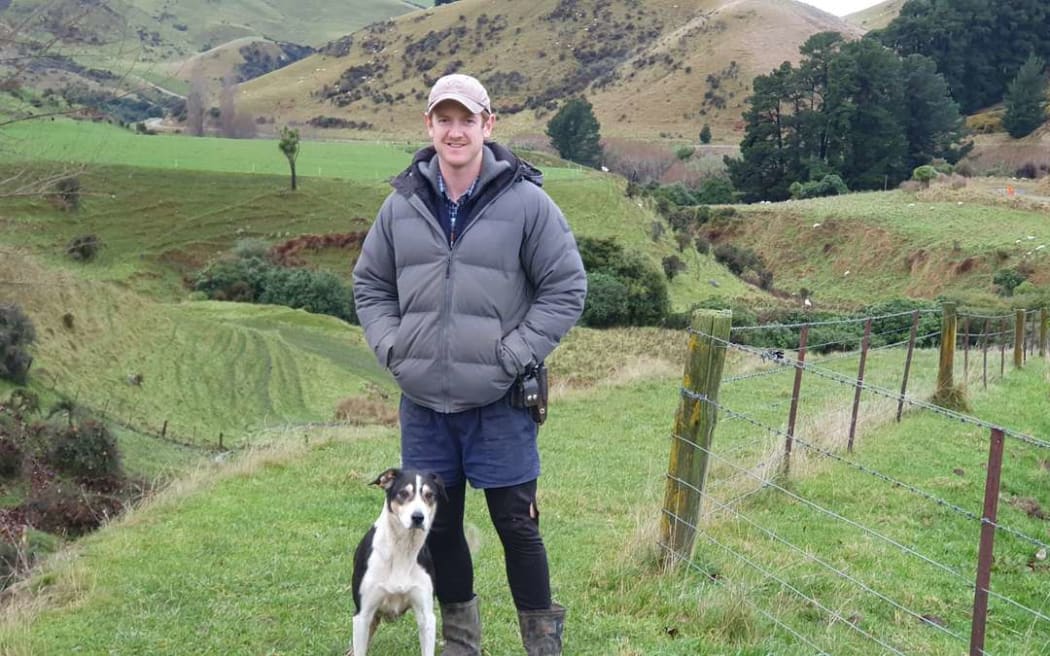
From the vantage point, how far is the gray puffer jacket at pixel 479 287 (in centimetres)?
391

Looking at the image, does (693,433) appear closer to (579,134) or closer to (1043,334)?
(1043,334)

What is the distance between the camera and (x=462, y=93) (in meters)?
3.88

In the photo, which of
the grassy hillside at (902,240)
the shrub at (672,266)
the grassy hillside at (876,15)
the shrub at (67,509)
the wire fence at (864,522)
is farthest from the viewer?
the grassy hillside at (876,15)

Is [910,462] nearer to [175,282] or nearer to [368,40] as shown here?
[175,282]

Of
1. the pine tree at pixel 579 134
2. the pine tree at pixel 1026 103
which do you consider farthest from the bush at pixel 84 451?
the pine tree at pixel 1026 103

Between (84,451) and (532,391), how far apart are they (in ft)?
42.2

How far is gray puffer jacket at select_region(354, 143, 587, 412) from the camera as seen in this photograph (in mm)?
3914

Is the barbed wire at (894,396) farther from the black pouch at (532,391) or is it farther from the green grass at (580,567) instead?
the black pouch at (532,391)

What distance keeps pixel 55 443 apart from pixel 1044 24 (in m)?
83.7

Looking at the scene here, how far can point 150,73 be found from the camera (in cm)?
1113

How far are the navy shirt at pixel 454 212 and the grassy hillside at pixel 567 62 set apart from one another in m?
89.0

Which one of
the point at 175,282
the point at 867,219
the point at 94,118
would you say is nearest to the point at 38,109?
the point at 94,118

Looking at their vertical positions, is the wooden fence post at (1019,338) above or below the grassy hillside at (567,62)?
below

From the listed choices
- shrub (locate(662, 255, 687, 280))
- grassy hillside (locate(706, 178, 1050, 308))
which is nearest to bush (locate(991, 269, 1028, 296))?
grassy hillside (locate(706, 178, 1050, 308))
